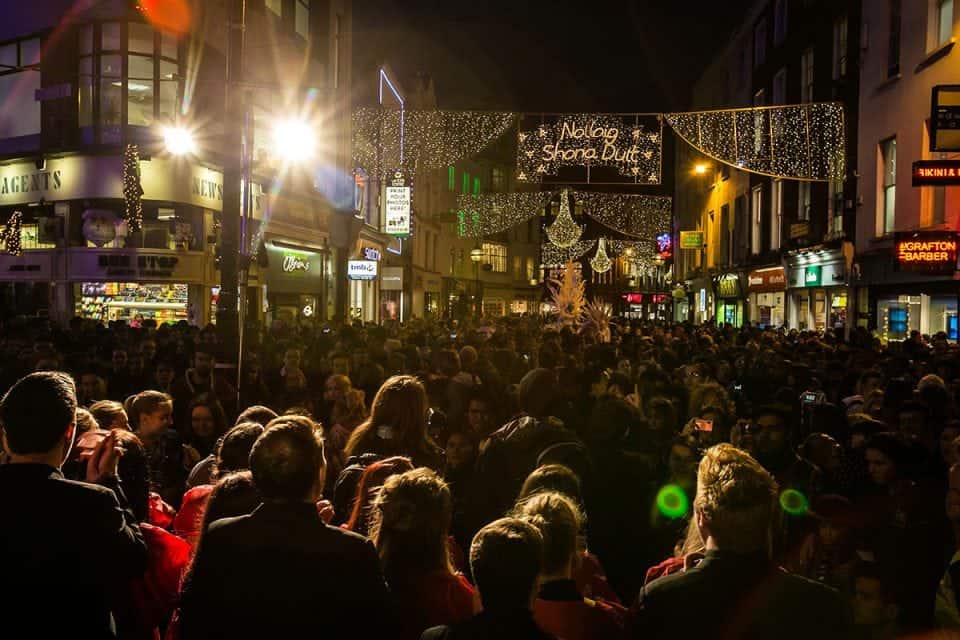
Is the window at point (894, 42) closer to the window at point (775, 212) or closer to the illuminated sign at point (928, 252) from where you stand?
the illuminated sign at point (928, 252)

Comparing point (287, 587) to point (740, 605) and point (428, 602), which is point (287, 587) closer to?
point (428, 602)

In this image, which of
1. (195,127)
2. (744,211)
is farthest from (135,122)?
(744,211)

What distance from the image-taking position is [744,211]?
40.0 meters

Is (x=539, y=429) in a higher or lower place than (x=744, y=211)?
lower

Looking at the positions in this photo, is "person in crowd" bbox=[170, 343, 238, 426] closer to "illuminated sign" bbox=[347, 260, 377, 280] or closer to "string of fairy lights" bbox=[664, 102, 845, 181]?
"string of fairy lights" bbox=[664, 102, 845, 181]

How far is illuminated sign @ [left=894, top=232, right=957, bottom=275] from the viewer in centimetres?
1647

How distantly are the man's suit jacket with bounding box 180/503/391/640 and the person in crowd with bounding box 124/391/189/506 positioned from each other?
2.94 meters

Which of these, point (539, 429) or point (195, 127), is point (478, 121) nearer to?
point (195, 127)

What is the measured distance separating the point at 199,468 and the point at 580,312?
24.1 m

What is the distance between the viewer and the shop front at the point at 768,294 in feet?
108

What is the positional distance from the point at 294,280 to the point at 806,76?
20.6 meters

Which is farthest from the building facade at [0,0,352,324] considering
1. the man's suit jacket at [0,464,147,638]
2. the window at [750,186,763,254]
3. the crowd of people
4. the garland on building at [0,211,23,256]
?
the window at [750,186,763,254]

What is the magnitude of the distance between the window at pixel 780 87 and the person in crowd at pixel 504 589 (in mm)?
34092

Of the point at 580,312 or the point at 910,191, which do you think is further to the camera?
the point at 580,312
